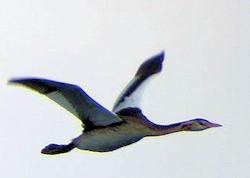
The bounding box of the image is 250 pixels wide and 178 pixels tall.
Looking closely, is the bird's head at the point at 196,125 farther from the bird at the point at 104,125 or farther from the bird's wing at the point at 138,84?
the bird's wing at the point at 138,84

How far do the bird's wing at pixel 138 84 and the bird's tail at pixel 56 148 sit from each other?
15 cm

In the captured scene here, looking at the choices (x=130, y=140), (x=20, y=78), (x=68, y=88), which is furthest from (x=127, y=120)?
(x=20, y=78)

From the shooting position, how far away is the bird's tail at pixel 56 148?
2203 millimetres

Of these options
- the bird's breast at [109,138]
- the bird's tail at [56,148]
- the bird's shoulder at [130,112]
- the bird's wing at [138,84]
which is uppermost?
the bird's wing at [138,84]

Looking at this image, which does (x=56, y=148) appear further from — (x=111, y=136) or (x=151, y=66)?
(x=151, y=66)

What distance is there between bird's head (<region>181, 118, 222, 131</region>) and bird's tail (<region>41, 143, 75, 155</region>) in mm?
254

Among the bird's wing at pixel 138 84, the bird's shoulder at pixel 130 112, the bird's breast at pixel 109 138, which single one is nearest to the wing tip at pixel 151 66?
the bird's wing at pixel 138 84

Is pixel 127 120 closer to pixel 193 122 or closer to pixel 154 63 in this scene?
pixel 193 122

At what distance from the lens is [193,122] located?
223 centimetres

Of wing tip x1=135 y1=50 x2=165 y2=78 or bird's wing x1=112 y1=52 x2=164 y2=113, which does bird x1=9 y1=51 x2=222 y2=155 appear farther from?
wing tip x1=135 y1=50 x2=165 y2=78

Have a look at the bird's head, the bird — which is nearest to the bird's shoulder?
the bird

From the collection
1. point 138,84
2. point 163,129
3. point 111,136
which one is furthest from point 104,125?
point 138,84

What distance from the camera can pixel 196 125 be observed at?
222 cm

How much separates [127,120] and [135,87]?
233mm
